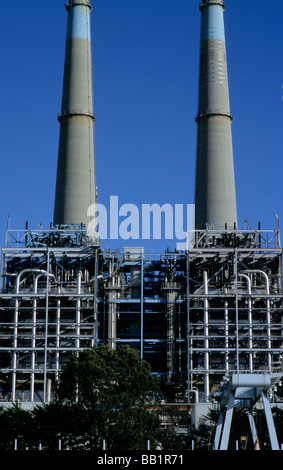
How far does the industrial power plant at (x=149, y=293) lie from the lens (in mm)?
87750

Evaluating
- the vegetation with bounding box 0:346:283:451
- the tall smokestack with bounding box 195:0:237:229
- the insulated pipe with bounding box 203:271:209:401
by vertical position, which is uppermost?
the tall smokestack with bounding box 195:0:237:229

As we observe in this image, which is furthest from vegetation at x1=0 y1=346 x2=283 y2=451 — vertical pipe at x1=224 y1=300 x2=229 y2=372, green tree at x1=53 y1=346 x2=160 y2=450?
vertical pipe at x1=224 y1=300 x2=229 y2=372

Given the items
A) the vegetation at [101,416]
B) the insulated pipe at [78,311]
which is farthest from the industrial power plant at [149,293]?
the vegetation at [101,416]

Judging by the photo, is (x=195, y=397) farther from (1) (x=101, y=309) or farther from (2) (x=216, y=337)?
(1) (x=101, y=309)

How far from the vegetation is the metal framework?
22.2 m

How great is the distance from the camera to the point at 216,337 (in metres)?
86.8

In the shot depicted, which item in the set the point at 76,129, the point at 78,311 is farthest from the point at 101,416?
the point at 76,129

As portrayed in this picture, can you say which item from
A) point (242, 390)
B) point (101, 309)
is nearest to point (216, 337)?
point (101, 309)

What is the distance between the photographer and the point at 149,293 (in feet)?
317

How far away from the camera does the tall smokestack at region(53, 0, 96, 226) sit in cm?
9838

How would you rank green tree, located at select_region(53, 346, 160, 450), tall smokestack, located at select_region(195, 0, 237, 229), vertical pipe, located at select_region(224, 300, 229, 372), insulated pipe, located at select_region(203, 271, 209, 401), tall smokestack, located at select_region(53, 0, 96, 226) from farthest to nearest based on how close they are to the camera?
tall smokestack, located at select_region(195, 0, 237, 229), tall smokestack, located at select_region(53, 0, 96, 226), vertical pipe, located at select_region(224, 300, 229, 372), insulated pipe, located at select_region(203, 271, 209, 401), green tree, located at select_region(53, 346, 160, 450)

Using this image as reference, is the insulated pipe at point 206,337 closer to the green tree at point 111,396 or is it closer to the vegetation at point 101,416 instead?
the vegetation at point 101,416

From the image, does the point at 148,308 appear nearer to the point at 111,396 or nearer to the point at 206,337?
the point at 206,337

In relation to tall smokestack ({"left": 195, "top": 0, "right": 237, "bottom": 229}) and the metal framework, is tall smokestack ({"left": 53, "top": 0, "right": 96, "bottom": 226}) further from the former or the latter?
tall smokestack ({"left": 195, "top": 0, "right": 237, "bottom": 229})
